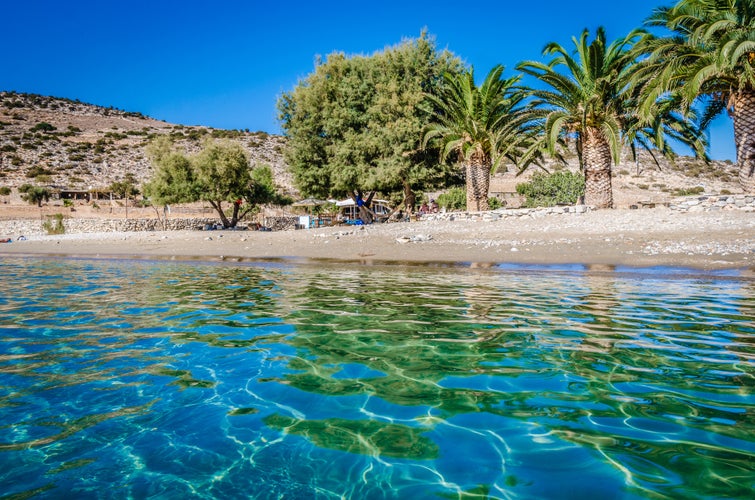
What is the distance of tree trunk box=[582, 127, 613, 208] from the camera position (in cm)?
2130

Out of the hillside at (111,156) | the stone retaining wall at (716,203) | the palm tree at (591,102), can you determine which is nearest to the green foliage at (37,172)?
the hillside at (111,156)

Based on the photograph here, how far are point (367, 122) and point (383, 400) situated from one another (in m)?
27.2

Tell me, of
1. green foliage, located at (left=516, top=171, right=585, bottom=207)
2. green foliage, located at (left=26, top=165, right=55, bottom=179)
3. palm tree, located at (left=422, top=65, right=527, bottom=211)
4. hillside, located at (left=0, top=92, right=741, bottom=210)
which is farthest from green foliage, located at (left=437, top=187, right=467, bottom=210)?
green foliage, located at (left=26, top=165, right=55, bottom=179)

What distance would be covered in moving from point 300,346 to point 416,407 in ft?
7.01

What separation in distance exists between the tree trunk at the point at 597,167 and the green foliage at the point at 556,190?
1280cm

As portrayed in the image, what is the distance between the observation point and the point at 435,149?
1142 inches

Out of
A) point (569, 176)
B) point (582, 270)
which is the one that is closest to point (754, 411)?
point (582, 270)

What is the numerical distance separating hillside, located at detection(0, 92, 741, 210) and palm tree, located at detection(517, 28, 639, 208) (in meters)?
23.0

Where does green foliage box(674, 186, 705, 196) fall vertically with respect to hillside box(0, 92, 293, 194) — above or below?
below

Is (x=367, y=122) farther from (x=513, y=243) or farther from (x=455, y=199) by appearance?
(x=513, y=243)

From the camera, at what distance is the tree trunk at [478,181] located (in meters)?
25.5

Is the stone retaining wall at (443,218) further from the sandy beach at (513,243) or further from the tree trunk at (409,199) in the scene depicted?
the tree trunk at (409,199)

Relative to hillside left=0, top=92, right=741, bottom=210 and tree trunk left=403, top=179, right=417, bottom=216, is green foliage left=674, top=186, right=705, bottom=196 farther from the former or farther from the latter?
tree trunk left=403, top=179, right=417, bottom=216

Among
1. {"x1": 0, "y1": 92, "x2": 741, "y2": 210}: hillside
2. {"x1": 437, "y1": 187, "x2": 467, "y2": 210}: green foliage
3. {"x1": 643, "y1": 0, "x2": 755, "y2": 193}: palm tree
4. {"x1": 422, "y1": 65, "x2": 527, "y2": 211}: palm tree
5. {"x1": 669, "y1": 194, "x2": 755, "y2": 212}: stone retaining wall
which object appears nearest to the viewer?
{"x1": 643, "y1": 0, "x2": 755, "y2": 193}: palm tree
